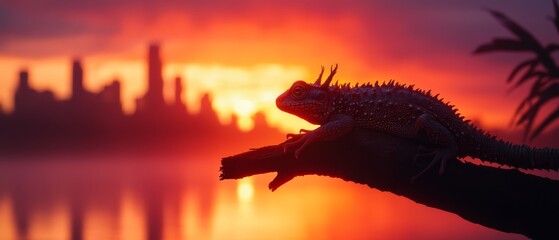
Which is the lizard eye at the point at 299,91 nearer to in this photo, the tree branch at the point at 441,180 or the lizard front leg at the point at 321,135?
the lizard front leg at the point at 321,135

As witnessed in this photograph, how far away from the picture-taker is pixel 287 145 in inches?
223

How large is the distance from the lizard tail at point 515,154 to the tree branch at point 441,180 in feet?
0.93

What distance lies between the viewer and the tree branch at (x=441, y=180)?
17.9ft

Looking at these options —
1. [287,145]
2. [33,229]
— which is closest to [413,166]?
[287,145]

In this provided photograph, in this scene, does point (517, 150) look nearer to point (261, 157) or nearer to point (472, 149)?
point (472, 149)

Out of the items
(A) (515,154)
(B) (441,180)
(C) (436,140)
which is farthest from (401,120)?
(A) (515,154)

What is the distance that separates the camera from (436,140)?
5.85m

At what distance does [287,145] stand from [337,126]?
471 mm

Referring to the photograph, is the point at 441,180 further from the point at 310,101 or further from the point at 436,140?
the point at 310,101

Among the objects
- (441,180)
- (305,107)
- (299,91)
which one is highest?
(299,91)

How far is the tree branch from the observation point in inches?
215

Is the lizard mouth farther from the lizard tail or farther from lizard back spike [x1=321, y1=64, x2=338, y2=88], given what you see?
the lizard tail

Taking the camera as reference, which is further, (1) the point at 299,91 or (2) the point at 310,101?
(1) the point at 299,91

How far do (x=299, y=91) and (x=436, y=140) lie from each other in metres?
1.45
